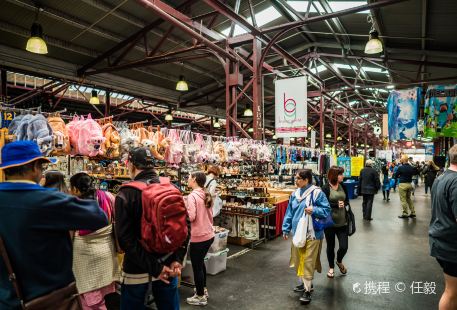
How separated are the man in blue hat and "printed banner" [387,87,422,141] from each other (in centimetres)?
661

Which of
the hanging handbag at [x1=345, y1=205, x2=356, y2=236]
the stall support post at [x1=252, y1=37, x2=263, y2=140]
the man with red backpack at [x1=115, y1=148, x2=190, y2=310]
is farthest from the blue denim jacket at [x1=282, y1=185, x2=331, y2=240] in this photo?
the stall support post at [x1=252, y1=37, x2=263, y2=140]

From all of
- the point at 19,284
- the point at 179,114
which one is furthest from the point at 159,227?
the point at 179,114

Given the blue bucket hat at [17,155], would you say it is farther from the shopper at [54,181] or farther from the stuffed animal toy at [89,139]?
the stuffed animal toy at [89,139]

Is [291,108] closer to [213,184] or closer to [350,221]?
[213,184]

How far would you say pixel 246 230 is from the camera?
23.2ft

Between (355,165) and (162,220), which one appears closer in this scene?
(162,220)

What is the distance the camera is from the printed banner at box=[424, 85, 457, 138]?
5.82 m

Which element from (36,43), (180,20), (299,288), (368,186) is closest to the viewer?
(299,288)

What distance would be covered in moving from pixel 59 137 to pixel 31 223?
1739 mm

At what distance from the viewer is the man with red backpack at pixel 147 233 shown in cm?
219

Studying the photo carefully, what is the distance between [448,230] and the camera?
296 cm

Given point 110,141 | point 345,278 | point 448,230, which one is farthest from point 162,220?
point 345,278

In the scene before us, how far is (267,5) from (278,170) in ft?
16.7

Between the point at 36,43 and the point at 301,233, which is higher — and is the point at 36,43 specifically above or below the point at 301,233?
above
